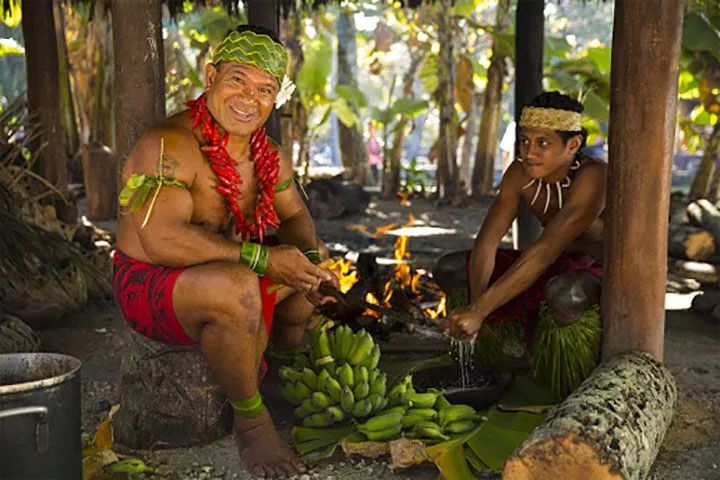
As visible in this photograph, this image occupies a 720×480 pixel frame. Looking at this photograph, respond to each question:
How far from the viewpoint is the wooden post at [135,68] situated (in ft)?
11.6

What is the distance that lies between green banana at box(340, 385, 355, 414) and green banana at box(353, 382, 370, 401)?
0.9 inches

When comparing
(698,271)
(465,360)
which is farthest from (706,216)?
(465,360)

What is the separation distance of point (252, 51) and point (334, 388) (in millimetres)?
1323

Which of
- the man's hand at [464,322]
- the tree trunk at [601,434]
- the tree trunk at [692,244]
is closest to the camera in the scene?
the tree trunk at [601,434]

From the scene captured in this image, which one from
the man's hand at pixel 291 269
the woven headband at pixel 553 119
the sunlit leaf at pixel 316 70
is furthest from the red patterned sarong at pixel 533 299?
the sunlit leaf at pixel 316 70

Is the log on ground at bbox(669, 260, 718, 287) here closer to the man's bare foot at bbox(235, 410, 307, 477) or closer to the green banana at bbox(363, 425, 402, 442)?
the green banana at bbox(363, 425, 402, 442)

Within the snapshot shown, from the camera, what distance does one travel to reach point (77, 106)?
11648mm

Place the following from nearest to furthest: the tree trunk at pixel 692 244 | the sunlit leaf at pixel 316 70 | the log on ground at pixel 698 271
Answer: the log on ground at pixel 698 271, the tree trunk at pixel 692 244, the sunlit leaf at pixel 316 70

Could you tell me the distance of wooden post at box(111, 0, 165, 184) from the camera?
3.52m

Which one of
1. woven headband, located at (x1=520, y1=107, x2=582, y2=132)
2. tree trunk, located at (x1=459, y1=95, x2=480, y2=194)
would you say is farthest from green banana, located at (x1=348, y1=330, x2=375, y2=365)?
tree trunk, located at (x1=459, y1=95, x2=480, y2=194)

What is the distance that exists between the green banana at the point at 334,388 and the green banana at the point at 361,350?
0.17 m

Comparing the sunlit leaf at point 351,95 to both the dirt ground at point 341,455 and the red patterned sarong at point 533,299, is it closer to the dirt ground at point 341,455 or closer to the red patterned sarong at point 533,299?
the dirt ground at point 341,455

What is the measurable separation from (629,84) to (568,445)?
1.48m

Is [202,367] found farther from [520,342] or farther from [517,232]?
[517,232]
